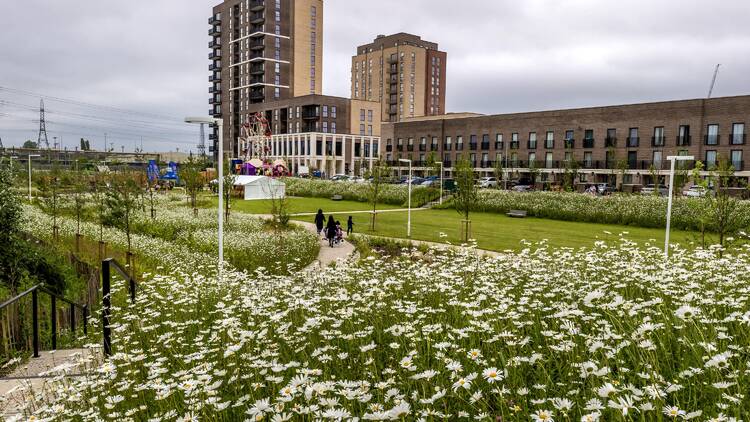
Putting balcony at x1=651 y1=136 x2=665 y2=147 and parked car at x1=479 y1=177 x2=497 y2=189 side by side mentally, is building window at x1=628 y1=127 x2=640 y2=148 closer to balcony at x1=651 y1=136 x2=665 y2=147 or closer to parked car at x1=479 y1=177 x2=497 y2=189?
balcony at x1=651 y1=136 x2=665 y2=147

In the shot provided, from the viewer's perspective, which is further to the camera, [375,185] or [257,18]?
[257,18]

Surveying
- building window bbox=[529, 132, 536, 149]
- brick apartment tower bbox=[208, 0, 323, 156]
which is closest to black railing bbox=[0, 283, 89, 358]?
building window bbox=[529, 132, 536, 149]

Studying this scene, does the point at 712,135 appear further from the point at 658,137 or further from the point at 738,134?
the point at 658,137

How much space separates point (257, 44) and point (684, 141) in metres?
75.3

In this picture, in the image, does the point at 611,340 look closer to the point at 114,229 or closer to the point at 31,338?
the point at 31,338

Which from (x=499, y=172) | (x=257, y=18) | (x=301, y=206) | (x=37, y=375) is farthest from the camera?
(x=257, y=18)

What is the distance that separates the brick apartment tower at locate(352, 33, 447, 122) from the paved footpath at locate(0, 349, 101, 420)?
118 meters

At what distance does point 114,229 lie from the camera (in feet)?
73.6

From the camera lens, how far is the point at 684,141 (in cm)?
5372

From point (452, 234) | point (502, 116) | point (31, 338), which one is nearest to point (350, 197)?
point (452, 234)

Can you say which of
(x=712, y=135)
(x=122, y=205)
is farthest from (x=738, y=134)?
(x=122, y=205)

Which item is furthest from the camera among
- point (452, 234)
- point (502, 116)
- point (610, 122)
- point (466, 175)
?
point (502, 116)

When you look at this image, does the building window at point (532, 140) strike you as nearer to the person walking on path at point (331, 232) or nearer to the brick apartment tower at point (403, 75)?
the person walking on path at point (331, 232)

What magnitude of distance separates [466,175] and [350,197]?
24.5 m
